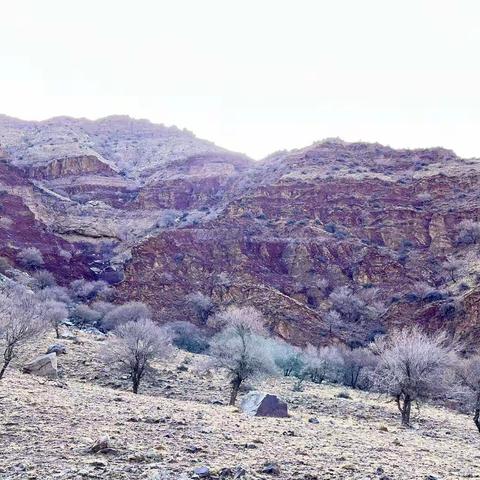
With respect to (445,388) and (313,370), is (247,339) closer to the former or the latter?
(445,388)

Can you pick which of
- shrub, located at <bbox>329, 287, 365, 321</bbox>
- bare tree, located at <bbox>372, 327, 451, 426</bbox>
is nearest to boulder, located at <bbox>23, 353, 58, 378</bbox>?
bare tree, located at <bbox>372, 327, 451, 426</bbox>

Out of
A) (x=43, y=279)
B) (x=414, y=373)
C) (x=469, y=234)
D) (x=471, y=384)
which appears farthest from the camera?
(x=469, y=234)

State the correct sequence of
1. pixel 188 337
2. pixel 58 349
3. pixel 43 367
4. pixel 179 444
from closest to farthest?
pixel 179 444
pixel 43 367
pixel 58 349
pixel 188 337

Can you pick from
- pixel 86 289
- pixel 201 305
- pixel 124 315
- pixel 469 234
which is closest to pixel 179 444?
pixel 124 315

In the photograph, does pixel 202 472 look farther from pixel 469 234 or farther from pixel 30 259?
pixel 469 234

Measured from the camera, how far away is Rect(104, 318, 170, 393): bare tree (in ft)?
64.6

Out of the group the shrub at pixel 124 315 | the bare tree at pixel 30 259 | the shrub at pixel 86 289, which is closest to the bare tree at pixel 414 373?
the shrub at pixel 124 315

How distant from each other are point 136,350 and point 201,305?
2653 cm

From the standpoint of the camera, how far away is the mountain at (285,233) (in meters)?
46.3

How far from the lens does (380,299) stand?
48.6m

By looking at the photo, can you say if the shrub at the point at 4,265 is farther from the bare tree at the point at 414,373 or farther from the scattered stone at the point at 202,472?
the scattered stone at the point at 202,472

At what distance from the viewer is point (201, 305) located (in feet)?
152

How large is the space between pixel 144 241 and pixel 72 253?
8811 millimetres

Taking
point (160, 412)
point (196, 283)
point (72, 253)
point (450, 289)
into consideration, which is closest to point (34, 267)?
point (72, 253)
